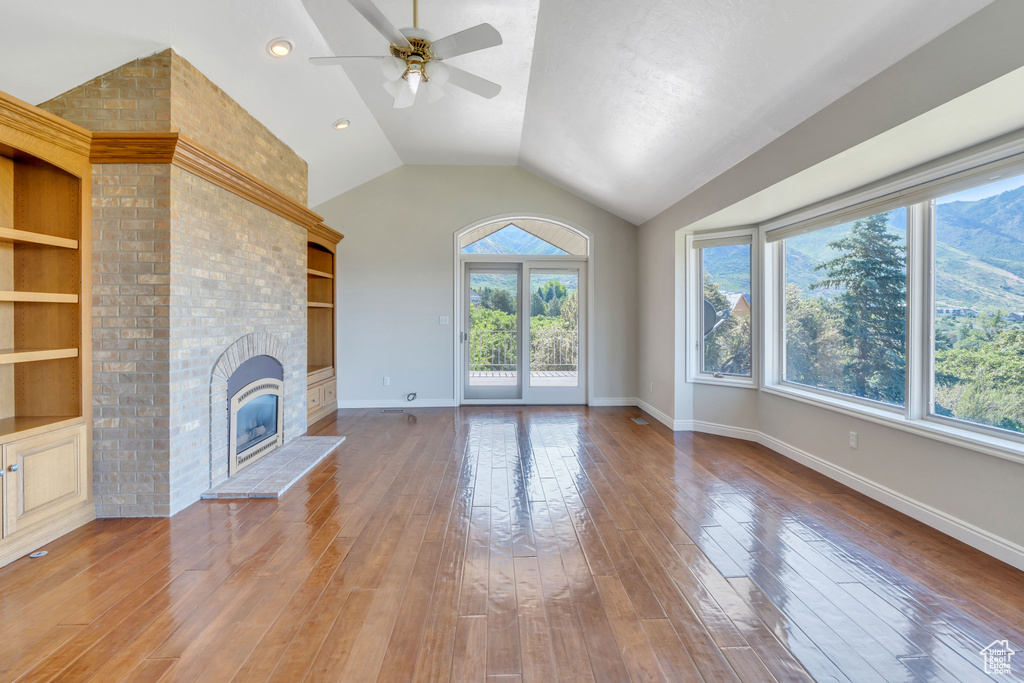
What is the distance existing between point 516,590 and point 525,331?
478cm

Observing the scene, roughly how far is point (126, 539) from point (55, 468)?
0.55 meters

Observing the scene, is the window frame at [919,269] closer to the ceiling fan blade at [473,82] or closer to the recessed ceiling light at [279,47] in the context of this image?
the ceiling fan blade at [473,82]

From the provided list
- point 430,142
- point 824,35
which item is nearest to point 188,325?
point 430,142

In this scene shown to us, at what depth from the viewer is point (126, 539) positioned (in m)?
2.71

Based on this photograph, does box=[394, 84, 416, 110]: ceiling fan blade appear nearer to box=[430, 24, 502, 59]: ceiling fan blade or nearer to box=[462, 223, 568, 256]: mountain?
box=[430, 24, 502, 59]: ceiling fan blade

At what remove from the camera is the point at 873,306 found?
3.54 metres

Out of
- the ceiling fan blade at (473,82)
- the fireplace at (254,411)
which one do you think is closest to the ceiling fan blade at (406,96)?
the ceiling fan blade at (473,82)

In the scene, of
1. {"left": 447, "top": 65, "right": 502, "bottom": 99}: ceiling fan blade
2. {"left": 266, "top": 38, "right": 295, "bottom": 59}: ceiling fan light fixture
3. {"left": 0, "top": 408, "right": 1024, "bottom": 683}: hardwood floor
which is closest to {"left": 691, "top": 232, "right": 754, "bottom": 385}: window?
{"left": 0, "top": 408, "right": 1024, "bottom": 683}: hardwood floor

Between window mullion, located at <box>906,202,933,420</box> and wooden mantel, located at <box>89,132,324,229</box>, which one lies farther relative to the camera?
window mullion, located at <box>906,202,933,420</box>

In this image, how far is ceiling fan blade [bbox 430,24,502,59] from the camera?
8.12 ft

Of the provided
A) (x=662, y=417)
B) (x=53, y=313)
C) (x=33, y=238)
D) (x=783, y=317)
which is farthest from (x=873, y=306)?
(x=53, y=313)

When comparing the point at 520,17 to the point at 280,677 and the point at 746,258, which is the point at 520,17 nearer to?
the point at 746,258

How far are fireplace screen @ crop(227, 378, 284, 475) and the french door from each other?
9.14ft

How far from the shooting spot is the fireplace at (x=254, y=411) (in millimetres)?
3707
